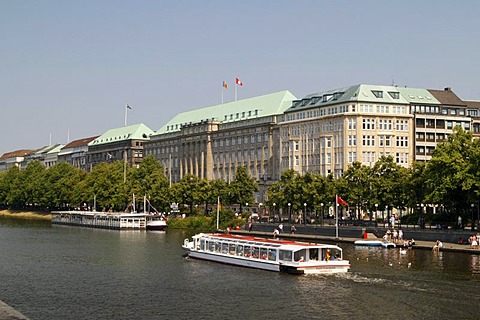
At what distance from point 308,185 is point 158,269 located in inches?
2447

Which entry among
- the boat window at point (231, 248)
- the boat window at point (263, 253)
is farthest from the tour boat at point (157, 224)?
the boat window at point (263, 253)

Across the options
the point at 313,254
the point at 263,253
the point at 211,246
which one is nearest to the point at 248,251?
the point at 263,253

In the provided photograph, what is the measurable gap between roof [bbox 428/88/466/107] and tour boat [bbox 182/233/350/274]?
321 feet

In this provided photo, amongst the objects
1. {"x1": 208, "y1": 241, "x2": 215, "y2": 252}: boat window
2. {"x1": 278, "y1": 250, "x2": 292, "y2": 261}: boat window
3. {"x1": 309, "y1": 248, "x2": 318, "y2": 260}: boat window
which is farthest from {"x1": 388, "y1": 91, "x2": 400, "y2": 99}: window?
{"x1": 309, "y1": 248, "x2": 318, "y2": 260}: boat window

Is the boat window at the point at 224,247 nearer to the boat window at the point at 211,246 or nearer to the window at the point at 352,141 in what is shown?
the boat window at the point at 211,246

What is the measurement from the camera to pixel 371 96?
165000 mm

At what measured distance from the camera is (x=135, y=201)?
196 meters

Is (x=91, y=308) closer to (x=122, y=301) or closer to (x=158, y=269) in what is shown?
(x=122, y=301)

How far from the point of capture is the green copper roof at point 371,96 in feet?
541

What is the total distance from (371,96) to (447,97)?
22.7 meters

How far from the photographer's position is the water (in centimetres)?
5519

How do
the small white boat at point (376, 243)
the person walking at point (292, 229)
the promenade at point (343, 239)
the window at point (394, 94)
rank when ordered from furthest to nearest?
1. the window at point (394, 94)
2. the person walking at point (292, 229)
3. the small white boat at point (376, 243)
4. the promenade at point (343, 239)

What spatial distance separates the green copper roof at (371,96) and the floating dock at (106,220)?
153 ft

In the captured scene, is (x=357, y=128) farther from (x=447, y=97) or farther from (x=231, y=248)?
(x=231, y=248)
